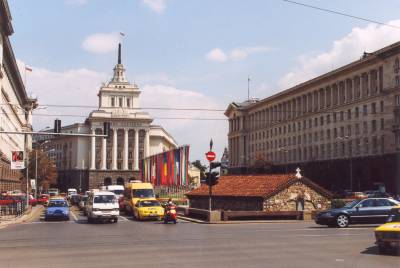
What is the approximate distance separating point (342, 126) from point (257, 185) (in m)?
65.1

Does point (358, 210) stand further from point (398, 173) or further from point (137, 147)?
Result: point (137, 147)

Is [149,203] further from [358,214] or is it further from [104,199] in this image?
[358,214]

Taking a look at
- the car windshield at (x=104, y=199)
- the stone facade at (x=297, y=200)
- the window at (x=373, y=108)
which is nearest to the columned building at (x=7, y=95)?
the car windshield at (x=104, y=199)

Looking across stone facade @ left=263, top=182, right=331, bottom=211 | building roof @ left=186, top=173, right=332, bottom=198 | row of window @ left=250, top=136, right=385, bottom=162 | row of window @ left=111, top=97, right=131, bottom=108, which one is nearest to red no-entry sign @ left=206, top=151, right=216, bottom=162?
building roof @ left=186, top=173, right=332, bottom=198

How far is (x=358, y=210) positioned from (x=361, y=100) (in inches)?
2718

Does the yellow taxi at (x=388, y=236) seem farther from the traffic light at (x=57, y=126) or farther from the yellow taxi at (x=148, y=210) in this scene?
the traffic light at (x=57, y=126)

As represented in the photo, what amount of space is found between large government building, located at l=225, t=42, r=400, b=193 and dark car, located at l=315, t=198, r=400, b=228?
50.4 meters

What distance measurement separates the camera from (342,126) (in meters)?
98.8

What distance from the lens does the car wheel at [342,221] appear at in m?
27.6

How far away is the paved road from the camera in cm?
1448

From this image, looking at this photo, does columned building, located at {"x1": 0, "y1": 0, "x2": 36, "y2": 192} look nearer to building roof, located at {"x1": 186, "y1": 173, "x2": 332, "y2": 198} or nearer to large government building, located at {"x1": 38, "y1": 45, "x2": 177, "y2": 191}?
building roof, located at {"x1": 186, "y1": 173, "x2": 332, "y2": 198}

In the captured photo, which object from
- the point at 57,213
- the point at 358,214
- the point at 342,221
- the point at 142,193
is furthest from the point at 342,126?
the point at 342,221

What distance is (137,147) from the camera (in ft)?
472

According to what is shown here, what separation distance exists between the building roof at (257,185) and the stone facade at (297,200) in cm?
30
